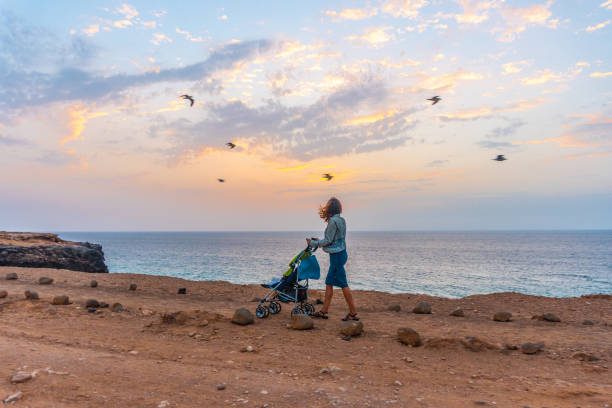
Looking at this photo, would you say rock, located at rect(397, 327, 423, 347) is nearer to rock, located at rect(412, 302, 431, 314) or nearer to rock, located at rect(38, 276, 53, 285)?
rock, located at rect(412, 302, 431, 314)

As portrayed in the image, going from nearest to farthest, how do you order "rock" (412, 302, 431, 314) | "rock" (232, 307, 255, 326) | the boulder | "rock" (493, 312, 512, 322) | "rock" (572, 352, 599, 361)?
"rock" (572, 352, 599, 361), "rock" (232, 307, 255, 326), "rock" (493, 312, 512, 322), the boulder, "rock" (412, 302, 431, 314)

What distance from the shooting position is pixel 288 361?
5031 millimetres

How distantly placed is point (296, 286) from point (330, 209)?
6.16ft

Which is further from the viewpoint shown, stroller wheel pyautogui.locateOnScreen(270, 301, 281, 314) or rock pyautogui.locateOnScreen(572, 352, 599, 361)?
stroller wheel pyautogui.locateOnScreen(270, 301, 281, 314)

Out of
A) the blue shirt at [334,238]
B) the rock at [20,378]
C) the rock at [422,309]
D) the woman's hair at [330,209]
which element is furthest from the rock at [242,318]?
the rock at [422,309]

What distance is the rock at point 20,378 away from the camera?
3791 millimetres

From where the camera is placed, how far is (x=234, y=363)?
4.87 meters

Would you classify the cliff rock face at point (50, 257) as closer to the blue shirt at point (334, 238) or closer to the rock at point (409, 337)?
the blue shirt at point (334, 238)

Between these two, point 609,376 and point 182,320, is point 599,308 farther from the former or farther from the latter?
point 182,320

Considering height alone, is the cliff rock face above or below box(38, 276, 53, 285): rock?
below

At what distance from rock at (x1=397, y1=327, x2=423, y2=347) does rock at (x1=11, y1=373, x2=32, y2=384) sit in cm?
524

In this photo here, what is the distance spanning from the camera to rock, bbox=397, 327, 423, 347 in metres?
5.85

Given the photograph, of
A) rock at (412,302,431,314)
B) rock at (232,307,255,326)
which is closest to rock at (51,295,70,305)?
rock at (232,307,255,326)

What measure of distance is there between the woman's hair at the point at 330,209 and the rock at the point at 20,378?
220 inches
